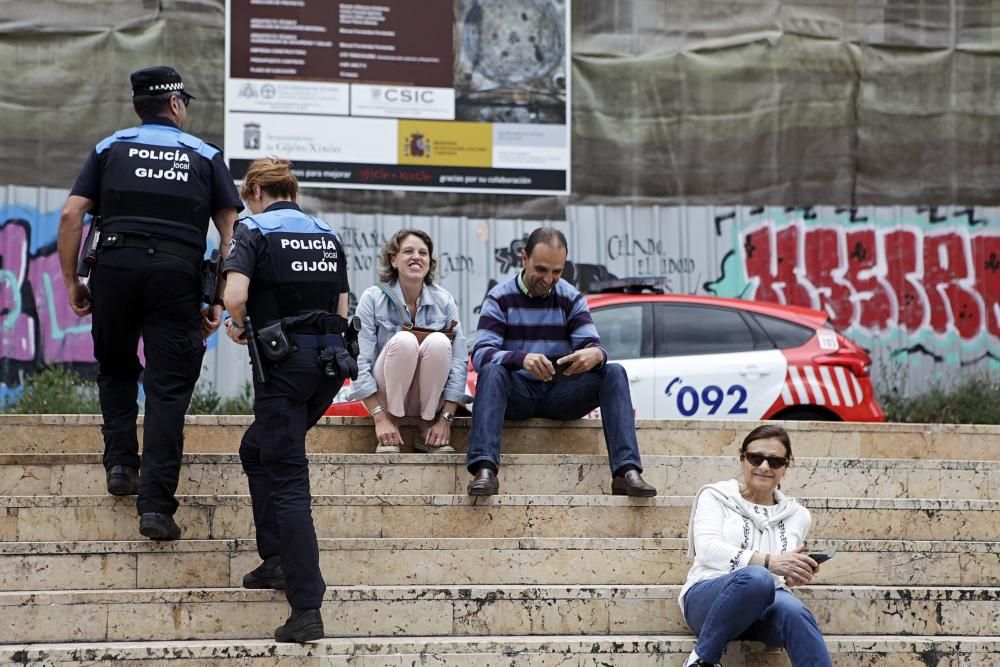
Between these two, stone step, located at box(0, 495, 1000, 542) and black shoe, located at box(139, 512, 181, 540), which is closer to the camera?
black shoe, located at box(139, 512, 181, 540)

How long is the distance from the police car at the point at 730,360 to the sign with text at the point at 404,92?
4333 millimetres

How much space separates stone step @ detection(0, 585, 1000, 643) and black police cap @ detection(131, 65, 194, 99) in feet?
7.10

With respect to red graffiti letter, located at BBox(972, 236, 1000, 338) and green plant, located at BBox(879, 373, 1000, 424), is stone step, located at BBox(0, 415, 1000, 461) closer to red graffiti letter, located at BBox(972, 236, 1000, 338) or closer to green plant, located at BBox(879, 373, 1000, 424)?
green plant, located at BBox(879, 373, 1000, 424)

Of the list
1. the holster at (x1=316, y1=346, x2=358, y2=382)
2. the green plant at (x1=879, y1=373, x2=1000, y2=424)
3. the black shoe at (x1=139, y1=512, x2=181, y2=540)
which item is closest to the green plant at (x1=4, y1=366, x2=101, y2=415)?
the black shoe at (x1=139, y1=512, x2=181, y2=540)

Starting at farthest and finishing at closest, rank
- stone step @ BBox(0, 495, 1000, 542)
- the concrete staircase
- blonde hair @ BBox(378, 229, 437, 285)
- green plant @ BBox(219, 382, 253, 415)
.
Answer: green plant @ BBox(219, 382, 253, 415)
blonde hair @ BBox(378, 229, 437, 285)
stone step @ BBox(0, 495, 1000, 542)
the concrete staircase

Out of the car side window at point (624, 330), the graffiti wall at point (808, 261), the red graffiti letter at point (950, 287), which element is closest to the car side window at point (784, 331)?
the car side window at point (624, 330)

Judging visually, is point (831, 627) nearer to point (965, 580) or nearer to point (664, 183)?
point (965, 580)

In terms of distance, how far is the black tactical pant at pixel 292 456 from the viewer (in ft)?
17.2

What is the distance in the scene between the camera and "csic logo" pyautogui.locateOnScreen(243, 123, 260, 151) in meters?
13.2

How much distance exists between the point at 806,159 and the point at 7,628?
35.7 feet

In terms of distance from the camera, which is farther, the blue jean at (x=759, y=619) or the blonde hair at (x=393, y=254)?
the blonde hair at (x=393, y=254)

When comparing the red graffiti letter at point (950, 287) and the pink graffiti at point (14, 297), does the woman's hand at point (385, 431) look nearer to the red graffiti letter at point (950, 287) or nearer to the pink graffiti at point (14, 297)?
the pink graffiti at point (14, 297)

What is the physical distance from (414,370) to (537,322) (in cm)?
70

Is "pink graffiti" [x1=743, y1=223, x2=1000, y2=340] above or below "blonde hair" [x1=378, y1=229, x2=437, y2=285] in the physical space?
above
